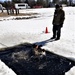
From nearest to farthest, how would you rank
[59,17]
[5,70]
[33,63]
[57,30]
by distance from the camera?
1. [5,70]
2. [33,63]
3. [59,17]
4. [57,30]

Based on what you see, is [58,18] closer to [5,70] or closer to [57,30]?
[57,30]

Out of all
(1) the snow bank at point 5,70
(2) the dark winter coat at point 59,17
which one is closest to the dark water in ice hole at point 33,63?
(1) the snow bank at point 5,70

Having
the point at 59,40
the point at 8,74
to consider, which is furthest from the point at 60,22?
the point at 8,74

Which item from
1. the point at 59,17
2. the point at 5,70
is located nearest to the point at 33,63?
the point at 5,70

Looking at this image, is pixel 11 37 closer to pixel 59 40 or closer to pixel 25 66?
pixel 59 40

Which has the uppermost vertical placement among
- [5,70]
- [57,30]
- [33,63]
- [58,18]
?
[58,18]

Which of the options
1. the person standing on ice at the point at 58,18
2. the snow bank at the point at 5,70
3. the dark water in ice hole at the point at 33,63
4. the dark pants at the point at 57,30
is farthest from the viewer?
the dark pants at the point at 57,30

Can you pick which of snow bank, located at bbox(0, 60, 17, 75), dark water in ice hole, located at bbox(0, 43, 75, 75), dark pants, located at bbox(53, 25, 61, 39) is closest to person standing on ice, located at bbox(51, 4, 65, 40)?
dark pants, located at bbox(53, 25, 61, 39)

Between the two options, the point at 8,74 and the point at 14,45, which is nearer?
the point at 8,74

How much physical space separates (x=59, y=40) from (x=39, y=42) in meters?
1.09

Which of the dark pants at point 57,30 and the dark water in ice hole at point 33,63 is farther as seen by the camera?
the dark pants at point 57,30

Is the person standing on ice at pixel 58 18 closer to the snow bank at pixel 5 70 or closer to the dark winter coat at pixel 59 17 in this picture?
the dark winter coat at pixel 59 17

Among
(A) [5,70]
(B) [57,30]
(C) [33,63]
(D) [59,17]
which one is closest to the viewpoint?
(A) [5,70]

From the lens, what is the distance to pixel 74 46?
10.2m
